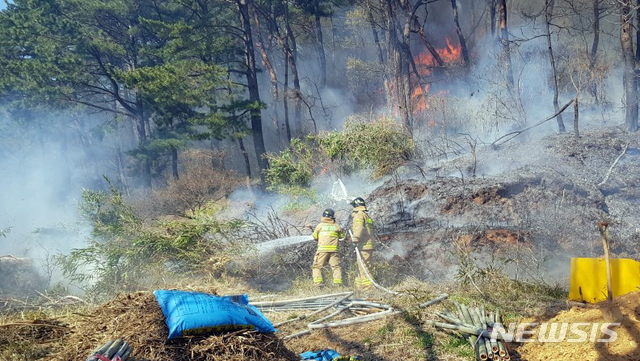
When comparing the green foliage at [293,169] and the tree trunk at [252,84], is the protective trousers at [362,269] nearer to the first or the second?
the green foliage at [293,169]

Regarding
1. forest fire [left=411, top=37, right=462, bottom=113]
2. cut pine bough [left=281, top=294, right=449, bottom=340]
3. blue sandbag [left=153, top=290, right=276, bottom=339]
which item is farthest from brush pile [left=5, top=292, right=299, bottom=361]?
forest fire [left=411, top=37, right=462, bottom=113]

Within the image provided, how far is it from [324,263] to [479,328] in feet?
13.7

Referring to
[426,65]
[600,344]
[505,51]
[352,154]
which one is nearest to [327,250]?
[600,344]

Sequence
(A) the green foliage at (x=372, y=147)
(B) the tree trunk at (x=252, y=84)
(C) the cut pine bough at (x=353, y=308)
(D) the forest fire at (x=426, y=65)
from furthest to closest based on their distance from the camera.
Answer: (D) the forest fire at (x=426, y=65), (B) the tree trunk at (x=252, y=84), (A) the green foliage at (x=372, y=147), (C) the cut pine bough at (x=353, y=308)

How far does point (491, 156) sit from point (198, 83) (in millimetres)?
11976

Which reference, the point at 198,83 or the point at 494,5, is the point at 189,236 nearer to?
the point at 198,83

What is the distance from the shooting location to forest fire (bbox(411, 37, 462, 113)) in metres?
25.2

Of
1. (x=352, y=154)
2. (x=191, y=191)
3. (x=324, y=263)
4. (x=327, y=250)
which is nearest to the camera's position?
(x=327, y=250)

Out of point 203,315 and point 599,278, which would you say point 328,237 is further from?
point 203,315

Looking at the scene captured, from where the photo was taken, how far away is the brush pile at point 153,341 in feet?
13.4

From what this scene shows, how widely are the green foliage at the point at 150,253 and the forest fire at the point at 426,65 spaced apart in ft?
52.9

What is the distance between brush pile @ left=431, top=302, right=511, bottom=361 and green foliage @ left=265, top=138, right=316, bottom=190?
35.2 ft

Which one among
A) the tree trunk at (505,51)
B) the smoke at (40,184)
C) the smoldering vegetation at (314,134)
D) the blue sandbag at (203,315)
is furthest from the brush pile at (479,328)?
the tree trunk at (505,51)

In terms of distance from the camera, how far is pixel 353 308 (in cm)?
705
